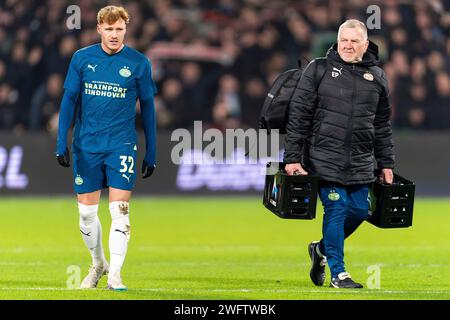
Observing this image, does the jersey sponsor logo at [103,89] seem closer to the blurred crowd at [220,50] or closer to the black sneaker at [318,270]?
the black sneaker at [318,270]

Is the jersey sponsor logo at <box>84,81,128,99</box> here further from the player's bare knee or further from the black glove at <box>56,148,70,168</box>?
the player's bare knee

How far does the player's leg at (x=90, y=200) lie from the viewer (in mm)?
9742

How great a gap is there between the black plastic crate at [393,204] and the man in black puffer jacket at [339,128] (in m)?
0.22

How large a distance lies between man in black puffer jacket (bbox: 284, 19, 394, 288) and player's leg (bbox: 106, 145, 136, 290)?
4.38 ft

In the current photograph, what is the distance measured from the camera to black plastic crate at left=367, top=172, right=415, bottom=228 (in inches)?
409

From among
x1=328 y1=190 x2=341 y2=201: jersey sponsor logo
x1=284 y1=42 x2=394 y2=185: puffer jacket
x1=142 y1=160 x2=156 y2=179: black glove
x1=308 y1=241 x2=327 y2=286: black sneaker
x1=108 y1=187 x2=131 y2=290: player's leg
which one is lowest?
x1=308 y1=241 x2=327 y2=286: black sneaker

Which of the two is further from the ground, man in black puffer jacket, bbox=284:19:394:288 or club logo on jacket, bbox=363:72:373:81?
club logo on jacket, bbox=363:72:373:81

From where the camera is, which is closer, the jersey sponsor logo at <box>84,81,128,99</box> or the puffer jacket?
the jersey sponsor logo at <box>84,81,128,99</box>

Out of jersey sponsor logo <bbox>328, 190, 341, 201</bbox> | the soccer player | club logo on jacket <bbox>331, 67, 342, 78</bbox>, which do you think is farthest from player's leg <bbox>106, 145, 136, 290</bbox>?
club logo on jacket <bbox>331, 67, 342, 78</bbox>

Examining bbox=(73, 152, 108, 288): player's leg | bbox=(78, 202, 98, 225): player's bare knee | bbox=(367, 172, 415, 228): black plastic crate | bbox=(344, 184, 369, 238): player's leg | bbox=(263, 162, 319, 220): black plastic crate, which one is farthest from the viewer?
bbox=(367, 172, 415, 228): black plastic crate

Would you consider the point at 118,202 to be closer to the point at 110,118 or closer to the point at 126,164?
the point at 126,164

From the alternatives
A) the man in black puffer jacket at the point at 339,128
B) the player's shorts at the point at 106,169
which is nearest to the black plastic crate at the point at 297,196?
the man in black puffer jacket at the point at 339,128

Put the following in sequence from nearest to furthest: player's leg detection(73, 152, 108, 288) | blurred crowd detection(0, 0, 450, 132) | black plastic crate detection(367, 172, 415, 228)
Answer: player's leg detection(73, 152, 108, 288) → black plastic crate detection(367, 172, 415, 228) → blurred crowd detection(0, 0, 450, 132)

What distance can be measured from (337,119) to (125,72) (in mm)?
1790
